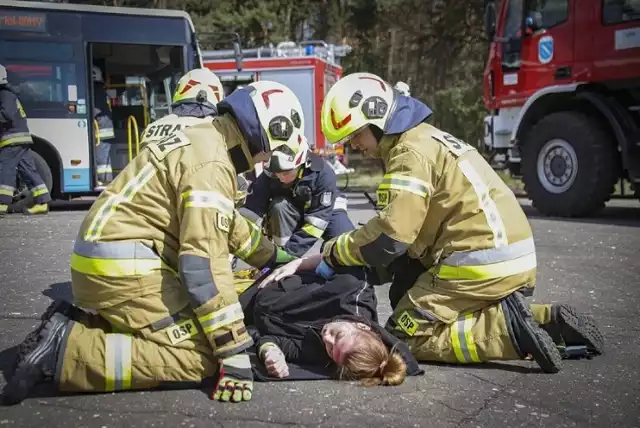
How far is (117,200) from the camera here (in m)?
3.41

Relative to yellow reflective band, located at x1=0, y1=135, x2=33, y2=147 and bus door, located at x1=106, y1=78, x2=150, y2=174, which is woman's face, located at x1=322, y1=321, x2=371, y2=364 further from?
bus door, located at x1=106, y1=78, x2=150, y2=174

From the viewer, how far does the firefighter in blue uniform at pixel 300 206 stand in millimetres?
5129

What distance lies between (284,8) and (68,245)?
63.3 feet

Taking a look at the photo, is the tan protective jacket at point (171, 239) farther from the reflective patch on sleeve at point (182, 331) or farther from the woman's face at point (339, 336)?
the woman's face at point (339, 336)

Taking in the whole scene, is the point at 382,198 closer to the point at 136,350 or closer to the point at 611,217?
the point at 136,350

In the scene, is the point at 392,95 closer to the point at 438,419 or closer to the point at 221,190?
the point at 221,190

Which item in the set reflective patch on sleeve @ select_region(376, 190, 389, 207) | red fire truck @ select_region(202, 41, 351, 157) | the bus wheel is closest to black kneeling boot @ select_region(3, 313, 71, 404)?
reflective patch on sleeve @ select_region(376, 190, 389, 207)

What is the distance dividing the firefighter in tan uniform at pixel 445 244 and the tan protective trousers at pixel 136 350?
0.70m

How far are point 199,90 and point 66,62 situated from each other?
20.1 ft

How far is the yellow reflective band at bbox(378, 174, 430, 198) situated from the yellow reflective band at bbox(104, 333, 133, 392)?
4.71 ft

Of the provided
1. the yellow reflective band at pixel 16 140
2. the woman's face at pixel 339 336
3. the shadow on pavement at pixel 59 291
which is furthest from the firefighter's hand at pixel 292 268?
the yellow reflective band at pixel 16 140

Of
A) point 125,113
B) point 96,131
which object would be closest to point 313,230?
point 96,131

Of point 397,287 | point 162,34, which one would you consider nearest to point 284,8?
point 162,34

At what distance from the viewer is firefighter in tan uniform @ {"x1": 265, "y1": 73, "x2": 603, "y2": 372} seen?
3662 millimetres
